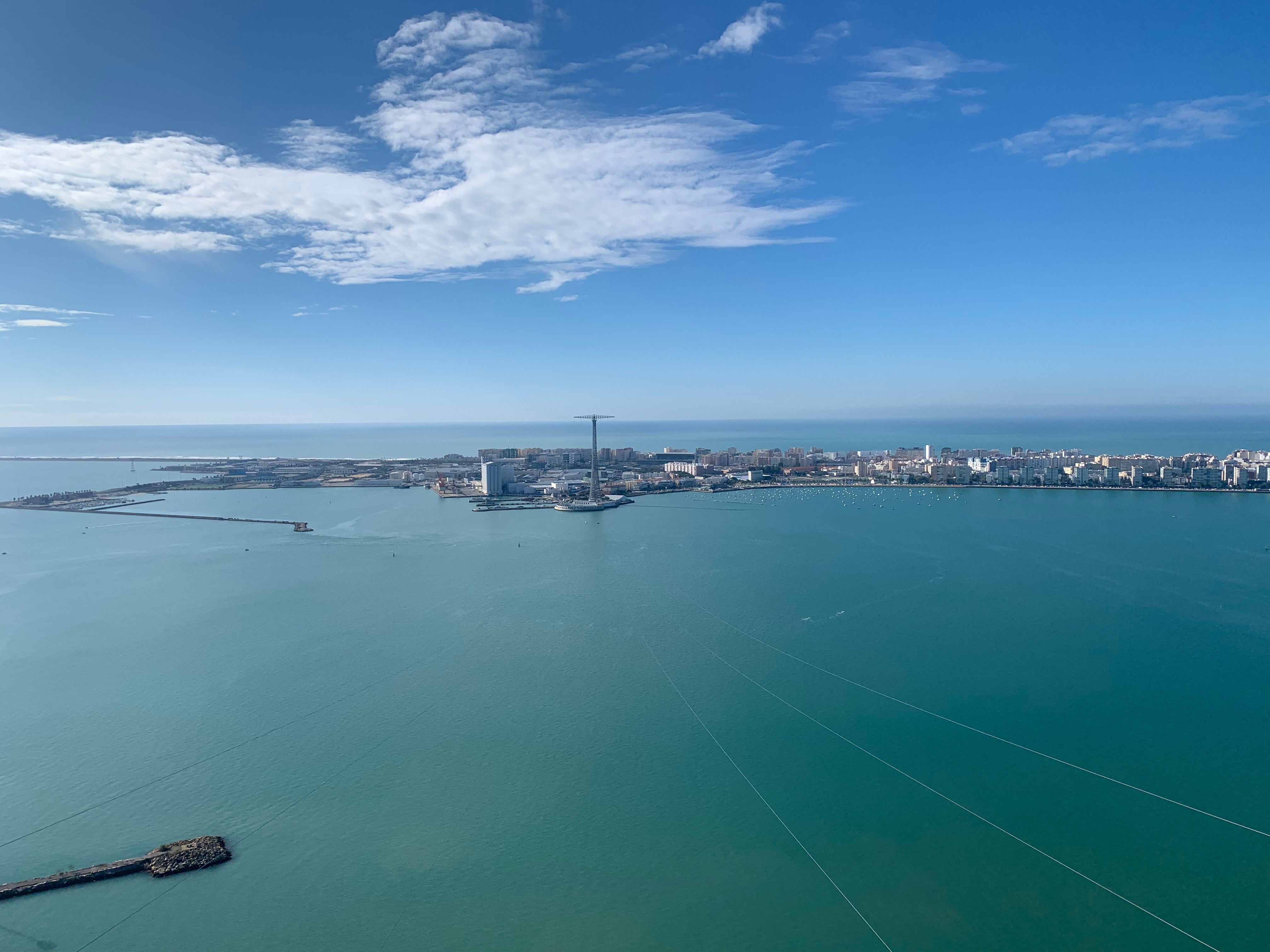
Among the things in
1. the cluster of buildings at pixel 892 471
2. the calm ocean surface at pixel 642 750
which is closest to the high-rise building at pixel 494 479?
the cluster of buildings at pixel 892 471

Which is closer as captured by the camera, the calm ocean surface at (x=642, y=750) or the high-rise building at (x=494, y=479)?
the calm ocean surface at (x=642, y=750)

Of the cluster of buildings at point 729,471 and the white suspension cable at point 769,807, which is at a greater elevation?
the cluster of buildings at point 729,471

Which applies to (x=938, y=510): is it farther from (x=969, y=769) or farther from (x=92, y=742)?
(x=92, y=742)

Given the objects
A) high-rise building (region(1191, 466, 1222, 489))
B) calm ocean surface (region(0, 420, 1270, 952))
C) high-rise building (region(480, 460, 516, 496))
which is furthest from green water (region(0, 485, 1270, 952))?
high-rise building (region(1191, 466, 1222, 489))

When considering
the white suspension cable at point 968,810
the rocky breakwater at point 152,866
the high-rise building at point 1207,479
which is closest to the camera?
the white suspension cable at point 968,810

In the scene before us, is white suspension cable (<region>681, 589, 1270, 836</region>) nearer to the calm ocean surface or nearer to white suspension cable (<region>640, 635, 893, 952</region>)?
the calm ocean surface

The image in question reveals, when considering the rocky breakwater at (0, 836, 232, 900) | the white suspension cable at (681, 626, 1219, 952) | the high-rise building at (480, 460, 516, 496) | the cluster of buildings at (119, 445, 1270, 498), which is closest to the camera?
the white suspension cable at (681, 626, 1219, 952)

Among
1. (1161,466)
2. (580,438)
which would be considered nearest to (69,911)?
(1161,466)

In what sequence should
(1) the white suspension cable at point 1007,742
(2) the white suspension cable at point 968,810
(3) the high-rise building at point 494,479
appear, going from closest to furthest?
(2) the white suspension cable at point 968,810 → (1) the white suspension cable at point 1007,742 → (3) the high-rise building at point 494,479

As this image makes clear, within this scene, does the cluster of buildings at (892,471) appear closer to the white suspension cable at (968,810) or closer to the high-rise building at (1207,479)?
the high-rise building at (1207,479)
